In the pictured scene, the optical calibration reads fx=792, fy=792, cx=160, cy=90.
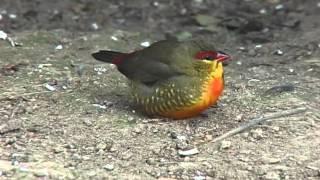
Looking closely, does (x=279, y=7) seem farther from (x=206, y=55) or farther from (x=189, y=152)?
(x=189, y=152)

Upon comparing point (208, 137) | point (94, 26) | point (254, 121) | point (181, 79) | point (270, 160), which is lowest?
point (270, 160)

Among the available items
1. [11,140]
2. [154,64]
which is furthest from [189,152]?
[11,140]

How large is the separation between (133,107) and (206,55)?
0.65 m

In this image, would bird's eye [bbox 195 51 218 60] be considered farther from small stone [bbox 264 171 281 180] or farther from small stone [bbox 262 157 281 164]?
small stone [bbox 264 171 281 180]

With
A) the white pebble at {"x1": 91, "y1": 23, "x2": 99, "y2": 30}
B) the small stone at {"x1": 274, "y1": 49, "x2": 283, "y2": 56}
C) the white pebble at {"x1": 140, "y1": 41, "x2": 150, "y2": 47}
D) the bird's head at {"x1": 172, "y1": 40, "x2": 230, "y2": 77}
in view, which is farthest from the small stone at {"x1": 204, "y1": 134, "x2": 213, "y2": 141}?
the white pebble at {"x1": 91, "y1": 23, "x2": 99, "y2": 30}

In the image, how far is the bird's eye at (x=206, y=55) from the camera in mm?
4425

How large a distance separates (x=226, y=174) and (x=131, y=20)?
352 cm

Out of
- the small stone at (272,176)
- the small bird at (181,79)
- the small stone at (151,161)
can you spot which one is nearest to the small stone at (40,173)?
the small stone at (151,161)

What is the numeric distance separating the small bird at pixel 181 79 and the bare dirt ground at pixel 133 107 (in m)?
0.11

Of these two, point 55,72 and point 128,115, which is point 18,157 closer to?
point 128,115

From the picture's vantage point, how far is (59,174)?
151 inches

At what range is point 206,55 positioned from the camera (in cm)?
443

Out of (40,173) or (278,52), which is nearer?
(40,173)

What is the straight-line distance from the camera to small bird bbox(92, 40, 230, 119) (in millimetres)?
4418
